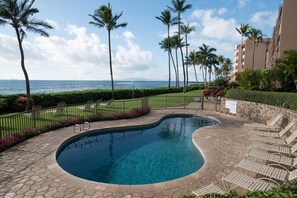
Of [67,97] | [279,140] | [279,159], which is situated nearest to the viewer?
[279,159]

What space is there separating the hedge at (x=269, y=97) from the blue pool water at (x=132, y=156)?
191 inches

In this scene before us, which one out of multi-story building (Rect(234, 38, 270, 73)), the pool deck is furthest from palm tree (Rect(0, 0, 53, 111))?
multi-story building (Rect(234, 38, 270, 73))

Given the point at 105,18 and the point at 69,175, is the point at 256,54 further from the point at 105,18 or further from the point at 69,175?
the point at 69,175

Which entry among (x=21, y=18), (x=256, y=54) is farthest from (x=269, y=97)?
(x=256, y=54)

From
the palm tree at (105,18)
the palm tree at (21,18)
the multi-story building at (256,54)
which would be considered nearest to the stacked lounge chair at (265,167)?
the palm tree at (21,18)

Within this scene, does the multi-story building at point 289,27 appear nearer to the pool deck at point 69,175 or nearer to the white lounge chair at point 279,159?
the pool deck at point 69,175

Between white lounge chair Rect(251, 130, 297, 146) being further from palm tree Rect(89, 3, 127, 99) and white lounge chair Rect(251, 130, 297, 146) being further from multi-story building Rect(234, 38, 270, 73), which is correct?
multi-story building Rect(234, 38, 270, 73)

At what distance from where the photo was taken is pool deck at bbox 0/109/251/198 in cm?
437

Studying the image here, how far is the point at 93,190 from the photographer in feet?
14.6

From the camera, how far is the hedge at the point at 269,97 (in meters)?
9.14

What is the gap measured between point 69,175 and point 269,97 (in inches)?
436

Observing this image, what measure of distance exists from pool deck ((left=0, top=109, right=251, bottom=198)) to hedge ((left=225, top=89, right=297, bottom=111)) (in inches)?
117

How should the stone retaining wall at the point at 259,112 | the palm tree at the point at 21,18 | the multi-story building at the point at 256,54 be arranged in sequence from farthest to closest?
1. the multi-story building at the point at 256,54
2. the palm tree at the point at 21,18
3. the stone retaining wall at the point at 259,112

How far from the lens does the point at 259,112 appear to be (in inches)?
458
